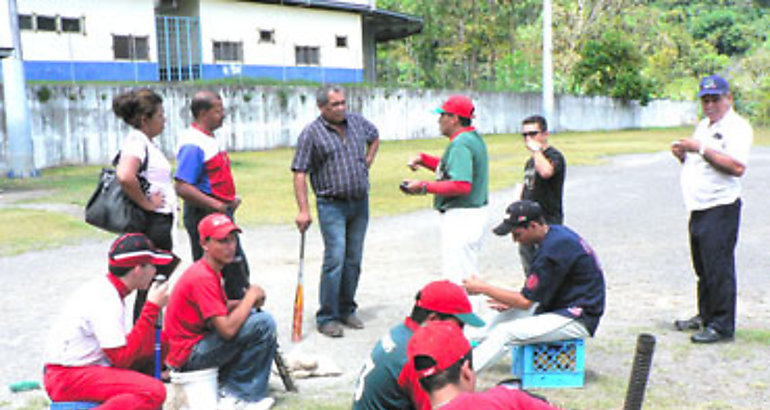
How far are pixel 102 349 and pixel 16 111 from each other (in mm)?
16466

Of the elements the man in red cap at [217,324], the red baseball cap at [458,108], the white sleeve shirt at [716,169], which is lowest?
the man in red cap at [217,324]

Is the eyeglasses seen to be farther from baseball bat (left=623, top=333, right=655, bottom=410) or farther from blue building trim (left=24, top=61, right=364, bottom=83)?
blue building trim (left=24, top=61, right=364, bottom=83)

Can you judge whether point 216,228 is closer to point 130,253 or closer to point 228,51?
A: point 130,253

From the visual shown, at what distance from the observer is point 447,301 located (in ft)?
11.1

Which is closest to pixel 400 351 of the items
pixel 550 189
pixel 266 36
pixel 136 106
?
pixel 136 106

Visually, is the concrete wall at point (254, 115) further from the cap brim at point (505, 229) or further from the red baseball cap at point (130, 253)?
the cap brim at point (505, 229)

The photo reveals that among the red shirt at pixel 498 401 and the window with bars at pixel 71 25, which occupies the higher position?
the window with bars at pixel 71 25

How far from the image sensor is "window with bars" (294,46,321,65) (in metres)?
31.0

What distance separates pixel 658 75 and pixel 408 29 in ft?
84.2

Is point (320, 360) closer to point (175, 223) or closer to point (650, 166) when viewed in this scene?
point (175, 223)

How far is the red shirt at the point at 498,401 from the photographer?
2.36 meters

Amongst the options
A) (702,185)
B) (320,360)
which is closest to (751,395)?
(702,185)

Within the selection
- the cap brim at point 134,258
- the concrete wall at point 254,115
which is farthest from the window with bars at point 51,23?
the cap brim at point 134,258

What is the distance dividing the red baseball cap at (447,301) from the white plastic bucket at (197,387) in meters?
1.63
